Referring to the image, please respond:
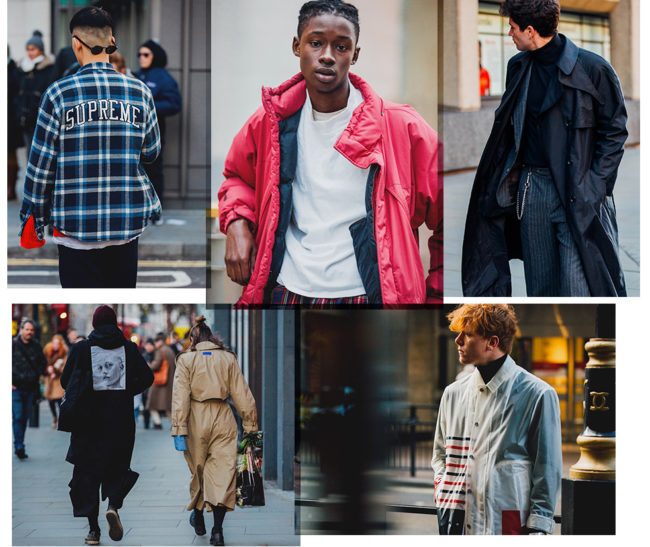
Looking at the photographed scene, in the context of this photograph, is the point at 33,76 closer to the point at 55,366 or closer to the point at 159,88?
the point at 159,88

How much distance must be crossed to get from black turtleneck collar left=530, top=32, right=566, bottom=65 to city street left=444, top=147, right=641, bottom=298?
77cm

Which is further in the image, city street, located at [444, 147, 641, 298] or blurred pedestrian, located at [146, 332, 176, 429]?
blurred pedestrian, located at [146, 332, 176, 429]

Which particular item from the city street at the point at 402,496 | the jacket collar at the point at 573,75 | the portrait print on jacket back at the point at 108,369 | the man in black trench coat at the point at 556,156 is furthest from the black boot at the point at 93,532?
the jacket collar at the point at 573,75

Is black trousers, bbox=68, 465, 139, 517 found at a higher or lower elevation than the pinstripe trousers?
lower

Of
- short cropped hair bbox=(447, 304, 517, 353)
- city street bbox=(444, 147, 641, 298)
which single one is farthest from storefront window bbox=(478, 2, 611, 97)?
short cropped hair bbox=(447, 304, 517, 353)

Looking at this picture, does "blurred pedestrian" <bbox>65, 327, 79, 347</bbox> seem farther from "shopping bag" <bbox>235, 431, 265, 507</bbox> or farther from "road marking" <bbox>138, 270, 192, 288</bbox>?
"shopping bag" <bbox>235, 431, 265, 507</bbox>

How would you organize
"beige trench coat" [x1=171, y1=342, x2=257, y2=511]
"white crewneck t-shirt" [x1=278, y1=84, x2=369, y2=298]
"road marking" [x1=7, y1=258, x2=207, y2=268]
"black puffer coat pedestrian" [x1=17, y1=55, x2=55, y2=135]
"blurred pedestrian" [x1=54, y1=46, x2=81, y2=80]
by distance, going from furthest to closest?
1. "black puffer coat pedestrian" [x1=17, y1=55, x2=55, y2=135]
2. "blurred pedestrian" [x1=54, y1=46, x2=81, y2=80]
3. "road marking" [x1=7, y1=258, x2=207, y2=268]
4. "beige trench coat" [x1=171, y1=342, x2=257, y2=511]
5. "white crewneck t-shirt" [x1=278, y1=84, x2=369, y2=298]

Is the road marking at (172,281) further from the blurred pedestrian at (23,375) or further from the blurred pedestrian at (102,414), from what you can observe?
the blurred pedestrian at (23,375)

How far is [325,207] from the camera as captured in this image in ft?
19.1

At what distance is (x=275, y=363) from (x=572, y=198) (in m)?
1.88

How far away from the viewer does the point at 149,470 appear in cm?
628

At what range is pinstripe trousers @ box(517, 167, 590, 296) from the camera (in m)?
5.80

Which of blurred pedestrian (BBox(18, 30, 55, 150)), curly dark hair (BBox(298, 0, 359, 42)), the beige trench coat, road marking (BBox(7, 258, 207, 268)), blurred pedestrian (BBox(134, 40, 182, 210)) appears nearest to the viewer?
curly dark hair (BBox(298, 0, 359, 42))

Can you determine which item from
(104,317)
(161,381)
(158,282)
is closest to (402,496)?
(161,381)
